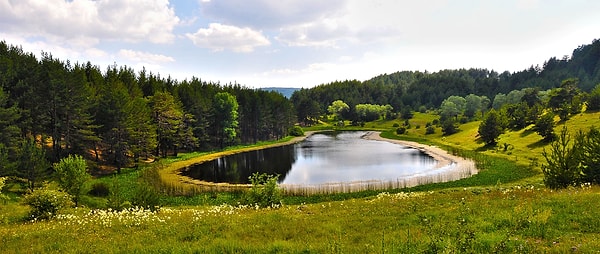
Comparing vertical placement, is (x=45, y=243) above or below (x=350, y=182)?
above

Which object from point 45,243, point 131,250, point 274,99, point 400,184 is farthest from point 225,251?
point 274,99

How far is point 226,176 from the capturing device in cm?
5475

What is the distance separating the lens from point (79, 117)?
5641cm

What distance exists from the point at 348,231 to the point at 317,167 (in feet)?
164

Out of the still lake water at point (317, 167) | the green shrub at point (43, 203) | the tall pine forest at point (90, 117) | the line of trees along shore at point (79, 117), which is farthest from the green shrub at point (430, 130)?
the green shrub at point (43, 203)

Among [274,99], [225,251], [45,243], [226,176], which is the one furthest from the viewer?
[274,99]

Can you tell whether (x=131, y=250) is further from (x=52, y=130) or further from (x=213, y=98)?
(x=213, y=98)

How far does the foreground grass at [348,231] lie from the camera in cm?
959

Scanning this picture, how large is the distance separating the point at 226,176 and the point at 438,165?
3728 cm

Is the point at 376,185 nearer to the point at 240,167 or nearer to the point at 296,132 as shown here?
the point at 240,167

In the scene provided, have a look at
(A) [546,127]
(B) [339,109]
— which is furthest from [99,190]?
(B) [339,109]

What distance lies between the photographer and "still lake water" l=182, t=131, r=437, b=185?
52219 mm

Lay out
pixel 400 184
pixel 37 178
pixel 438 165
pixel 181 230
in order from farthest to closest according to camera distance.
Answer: pixel 438 165 < pixel 400 184 < pixel 37 178 < pixel 181 230

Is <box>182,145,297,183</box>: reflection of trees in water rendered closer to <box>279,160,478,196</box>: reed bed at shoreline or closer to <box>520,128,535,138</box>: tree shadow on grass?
<box>279,160,478,196</box>: reed bed at shoreline
